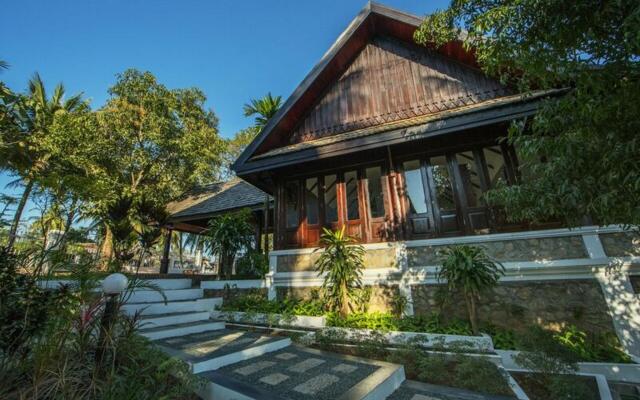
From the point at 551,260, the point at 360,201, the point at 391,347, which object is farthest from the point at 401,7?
the point at 391,347

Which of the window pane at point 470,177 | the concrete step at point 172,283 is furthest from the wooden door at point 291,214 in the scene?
the window pane at point 470,177

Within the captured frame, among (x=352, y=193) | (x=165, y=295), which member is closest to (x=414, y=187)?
(x=352, y=193)

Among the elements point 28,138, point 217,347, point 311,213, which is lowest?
point 217,347

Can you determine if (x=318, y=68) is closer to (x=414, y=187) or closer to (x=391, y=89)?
(x=391, y=89)

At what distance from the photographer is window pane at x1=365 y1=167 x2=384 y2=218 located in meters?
6.53

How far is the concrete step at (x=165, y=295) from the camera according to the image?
606 cm

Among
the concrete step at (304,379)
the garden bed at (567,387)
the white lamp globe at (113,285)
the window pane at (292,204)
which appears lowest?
the garden bed at (567,387)

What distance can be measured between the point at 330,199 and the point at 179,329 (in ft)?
15.1

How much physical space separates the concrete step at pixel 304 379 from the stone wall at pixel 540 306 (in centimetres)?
235

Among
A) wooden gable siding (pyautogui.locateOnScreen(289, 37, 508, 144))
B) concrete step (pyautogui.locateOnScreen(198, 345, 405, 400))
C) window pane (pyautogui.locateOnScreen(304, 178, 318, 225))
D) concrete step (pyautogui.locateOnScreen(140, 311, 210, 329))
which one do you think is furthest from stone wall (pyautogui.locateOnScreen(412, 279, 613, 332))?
concrete step (pyautogui.locateOnScreen(140, 311, 210, 329))

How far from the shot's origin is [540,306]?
15.1ft

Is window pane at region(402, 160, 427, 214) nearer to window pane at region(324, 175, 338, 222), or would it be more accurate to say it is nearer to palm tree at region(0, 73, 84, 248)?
window pane at region(324, 175, 338, 222)

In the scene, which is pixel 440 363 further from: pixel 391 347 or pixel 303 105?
pixel 303 105

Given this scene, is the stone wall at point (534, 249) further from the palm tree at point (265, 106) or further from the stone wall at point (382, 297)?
the palm tree at point (265, 106)
